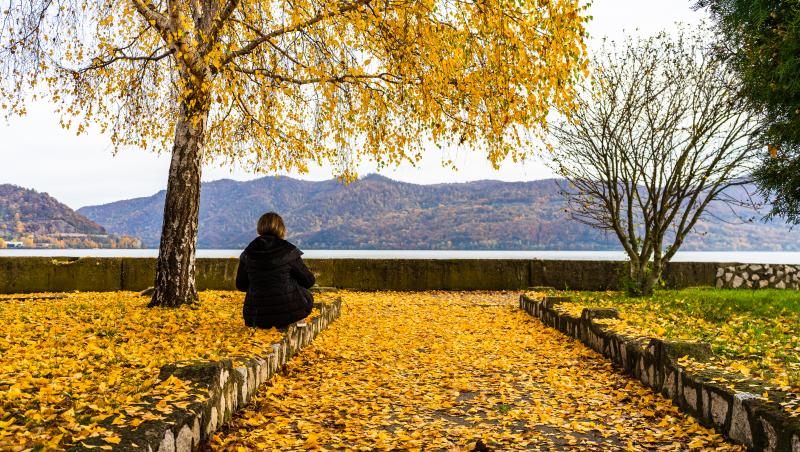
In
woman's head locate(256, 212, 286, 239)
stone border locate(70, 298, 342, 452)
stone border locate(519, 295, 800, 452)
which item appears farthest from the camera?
woman's head locate(256, 212, 286, 239)

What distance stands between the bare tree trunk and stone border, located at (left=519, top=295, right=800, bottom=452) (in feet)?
19.4

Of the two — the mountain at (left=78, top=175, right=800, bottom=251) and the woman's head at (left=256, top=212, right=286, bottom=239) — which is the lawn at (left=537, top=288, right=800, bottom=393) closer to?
the woman's head at (left=256, top=212, right=286, bottom=239)

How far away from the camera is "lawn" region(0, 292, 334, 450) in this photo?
10.5ft

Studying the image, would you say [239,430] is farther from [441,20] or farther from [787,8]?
[787,8]

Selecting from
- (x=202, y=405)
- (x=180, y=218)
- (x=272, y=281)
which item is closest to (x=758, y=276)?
(x=272, y=281)

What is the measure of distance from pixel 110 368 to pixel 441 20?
20.3 ft

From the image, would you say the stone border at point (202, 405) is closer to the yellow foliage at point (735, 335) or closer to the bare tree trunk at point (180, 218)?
the bare tree trunk at point (180, 218)

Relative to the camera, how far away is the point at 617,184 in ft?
38.1

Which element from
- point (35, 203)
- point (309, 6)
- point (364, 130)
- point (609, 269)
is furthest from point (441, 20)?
point (35, 203)

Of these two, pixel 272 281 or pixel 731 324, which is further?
pixel 731 324

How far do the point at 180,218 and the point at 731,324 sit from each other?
24.8 feet

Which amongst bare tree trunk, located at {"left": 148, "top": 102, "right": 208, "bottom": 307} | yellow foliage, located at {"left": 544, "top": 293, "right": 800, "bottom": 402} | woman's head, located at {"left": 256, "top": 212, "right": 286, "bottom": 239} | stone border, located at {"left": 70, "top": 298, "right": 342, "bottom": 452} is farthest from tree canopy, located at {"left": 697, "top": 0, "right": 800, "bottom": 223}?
bare tree trunk, located at {"left": 148, "top": 102, "right": 208, "bottom": 307}

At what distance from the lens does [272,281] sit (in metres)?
6.46

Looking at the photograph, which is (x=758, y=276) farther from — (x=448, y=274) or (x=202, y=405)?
(x=202, y=405)
